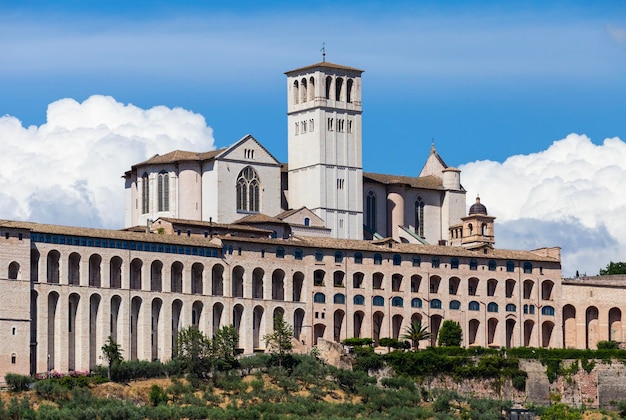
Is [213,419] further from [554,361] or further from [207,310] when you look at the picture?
[554,361]

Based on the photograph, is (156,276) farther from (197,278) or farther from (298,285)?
(298,285)

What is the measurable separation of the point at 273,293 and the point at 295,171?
18748mm

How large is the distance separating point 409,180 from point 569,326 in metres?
22.4

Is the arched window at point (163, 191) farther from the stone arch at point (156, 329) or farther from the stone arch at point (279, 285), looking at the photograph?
the stone arch at point (156, 329)

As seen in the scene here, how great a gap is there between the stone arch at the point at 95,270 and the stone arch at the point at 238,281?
10.9 m

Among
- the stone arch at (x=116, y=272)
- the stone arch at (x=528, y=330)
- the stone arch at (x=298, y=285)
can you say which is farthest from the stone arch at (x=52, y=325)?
the stone arch at (x=528, y=330)

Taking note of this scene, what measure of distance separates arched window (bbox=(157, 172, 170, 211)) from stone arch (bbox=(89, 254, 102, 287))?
20.1m

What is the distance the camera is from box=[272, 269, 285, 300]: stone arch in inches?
6107

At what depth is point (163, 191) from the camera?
167m

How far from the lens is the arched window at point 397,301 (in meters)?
158

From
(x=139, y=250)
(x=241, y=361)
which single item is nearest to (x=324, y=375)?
(x=241, y=361)

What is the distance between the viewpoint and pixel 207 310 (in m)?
151

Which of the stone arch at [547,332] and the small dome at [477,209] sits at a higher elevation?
the small dome at [477,209]

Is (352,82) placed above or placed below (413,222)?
above
